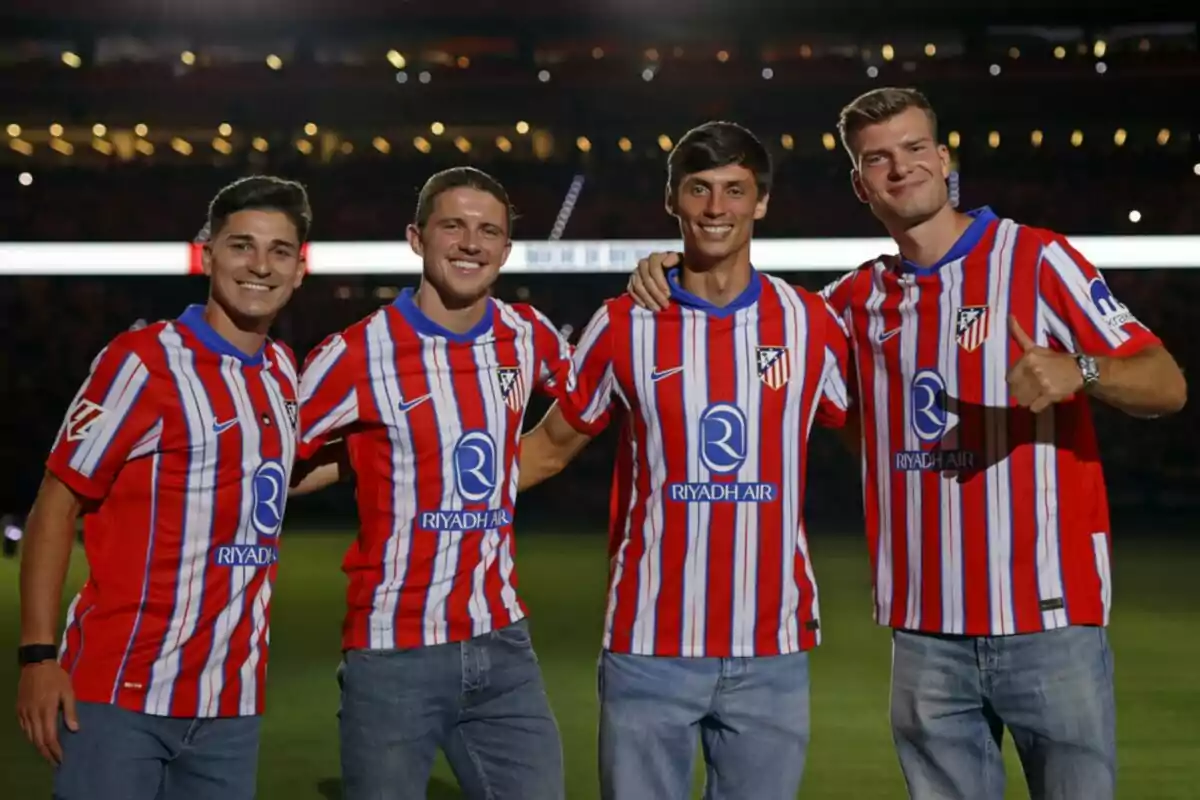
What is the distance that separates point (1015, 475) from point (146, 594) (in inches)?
59.0

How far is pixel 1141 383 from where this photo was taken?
224 centimetres

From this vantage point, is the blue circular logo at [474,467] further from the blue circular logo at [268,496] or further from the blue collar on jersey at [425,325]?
the blue circular logo at [268,496]

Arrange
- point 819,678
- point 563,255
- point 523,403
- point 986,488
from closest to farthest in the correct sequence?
point 986,488 → point 523,403 → point 819,678 → point 563,255

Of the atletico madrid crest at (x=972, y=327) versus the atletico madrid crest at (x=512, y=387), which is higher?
the atletico madrid crest at (x=972, y=327)

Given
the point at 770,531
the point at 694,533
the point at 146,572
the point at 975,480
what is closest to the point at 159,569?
the point at 146,572

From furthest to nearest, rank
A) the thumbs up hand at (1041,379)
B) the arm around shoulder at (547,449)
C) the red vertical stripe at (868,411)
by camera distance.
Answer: the arm around shoulder at (547,449), the red vertical stripe at (868,411), the thumbs up hand at (1041,379)

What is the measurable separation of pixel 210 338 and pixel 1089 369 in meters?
1.49

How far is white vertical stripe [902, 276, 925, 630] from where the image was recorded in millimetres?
2389

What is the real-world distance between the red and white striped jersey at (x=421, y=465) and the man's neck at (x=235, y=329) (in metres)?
0.15

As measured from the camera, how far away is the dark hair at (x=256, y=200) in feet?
7.80

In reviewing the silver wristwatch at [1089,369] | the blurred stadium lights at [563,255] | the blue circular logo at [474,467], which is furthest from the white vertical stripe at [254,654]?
the blurred stadium lights at [563,255]

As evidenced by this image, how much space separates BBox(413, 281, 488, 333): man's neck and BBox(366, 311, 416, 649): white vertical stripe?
112mm

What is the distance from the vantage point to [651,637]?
7.66 feet

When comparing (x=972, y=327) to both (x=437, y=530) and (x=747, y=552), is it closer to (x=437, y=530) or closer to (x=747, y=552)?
(x=747, y=552)
